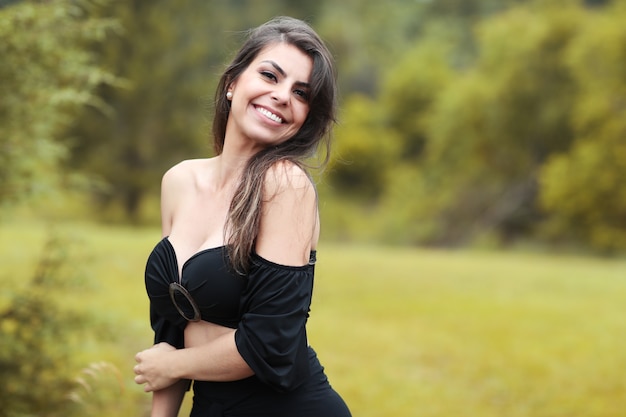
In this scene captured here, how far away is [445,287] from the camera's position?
512 inches

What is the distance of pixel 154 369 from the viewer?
7.15 ft

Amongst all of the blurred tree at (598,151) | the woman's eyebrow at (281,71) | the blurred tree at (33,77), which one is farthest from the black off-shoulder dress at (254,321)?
the blurred tree at (598,151)

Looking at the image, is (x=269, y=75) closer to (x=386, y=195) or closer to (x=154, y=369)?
(x=154, y=369)

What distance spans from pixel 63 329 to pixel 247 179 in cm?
317

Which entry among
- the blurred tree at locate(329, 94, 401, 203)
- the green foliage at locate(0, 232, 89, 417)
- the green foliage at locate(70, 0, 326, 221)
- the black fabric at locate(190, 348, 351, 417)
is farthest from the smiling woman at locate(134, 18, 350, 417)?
the blurred tree at locate(329, 94, 401, 203)

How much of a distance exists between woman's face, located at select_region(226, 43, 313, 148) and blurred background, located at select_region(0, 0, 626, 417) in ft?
0.84

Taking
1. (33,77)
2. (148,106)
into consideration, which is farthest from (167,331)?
(148,106)

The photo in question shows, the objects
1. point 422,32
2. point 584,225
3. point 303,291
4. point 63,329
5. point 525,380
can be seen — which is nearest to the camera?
point 303,291

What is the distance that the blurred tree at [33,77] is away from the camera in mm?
4219

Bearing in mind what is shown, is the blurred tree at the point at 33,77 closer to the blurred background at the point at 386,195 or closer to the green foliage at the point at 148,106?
the blurred background at the point at 386,195

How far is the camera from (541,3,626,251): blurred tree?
25.3 m

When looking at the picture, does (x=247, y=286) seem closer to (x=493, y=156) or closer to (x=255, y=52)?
(x=255, y=52)

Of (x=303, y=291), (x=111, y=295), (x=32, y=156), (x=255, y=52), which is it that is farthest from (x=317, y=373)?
(x=111, y=295)

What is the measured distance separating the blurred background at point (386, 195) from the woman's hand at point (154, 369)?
585 millimetres
